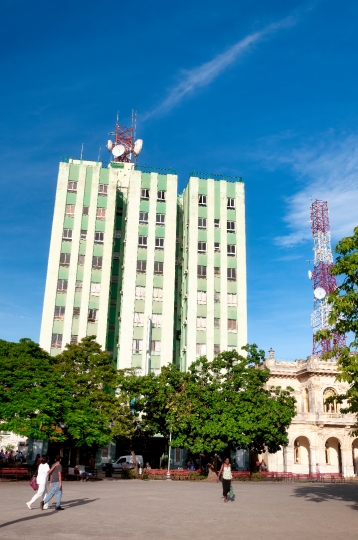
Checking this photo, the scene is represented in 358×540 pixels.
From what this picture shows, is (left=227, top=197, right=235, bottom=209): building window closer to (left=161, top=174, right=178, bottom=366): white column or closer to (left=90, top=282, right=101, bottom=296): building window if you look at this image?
(left=161, top=174, right=178, bottom=366): white column

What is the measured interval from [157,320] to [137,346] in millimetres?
4286

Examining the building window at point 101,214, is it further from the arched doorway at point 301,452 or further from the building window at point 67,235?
the arched doorway at point 301,452

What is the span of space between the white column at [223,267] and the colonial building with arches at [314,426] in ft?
21.0

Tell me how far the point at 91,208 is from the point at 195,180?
15136 mm

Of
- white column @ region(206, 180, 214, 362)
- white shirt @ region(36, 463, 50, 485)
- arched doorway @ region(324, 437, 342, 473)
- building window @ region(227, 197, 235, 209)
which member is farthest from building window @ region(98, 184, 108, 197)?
white shirt @ region(36, 463, 50, 485)

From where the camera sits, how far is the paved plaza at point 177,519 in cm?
1336

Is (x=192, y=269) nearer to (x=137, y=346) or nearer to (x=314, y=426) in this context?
(x=137, y=346)

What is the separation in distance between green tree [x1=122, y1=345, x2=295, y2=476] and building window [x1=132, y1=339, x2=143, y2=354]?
16.6 meters

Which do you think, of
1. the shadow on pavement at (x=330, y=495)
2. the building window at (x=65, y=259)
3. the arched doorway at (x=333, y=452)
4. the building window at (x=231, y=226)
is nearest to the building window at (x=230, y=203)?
the building window at (x=231, y=226)

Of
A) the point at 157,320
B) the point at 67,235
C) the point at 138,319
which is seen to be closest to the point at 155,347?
the point at 157,320

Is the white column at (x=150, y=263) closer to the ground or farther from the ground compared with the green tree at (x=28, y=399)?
farther from the ground

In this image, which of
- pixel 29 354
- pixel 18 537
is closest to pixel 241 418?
pixel 29 354

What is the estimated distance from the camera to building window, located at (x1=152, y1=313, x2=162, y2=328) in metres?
64.6

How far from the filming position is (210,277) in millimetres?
67625
